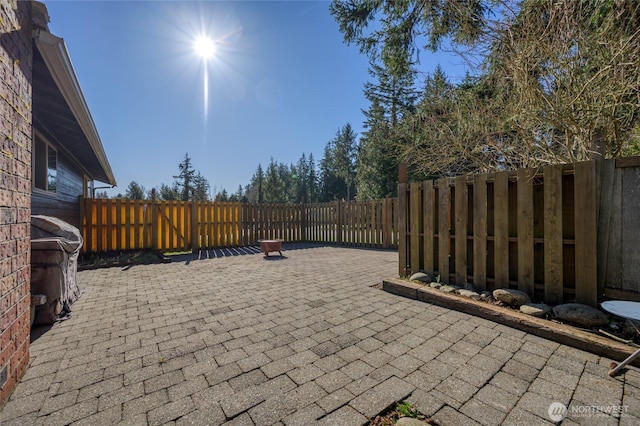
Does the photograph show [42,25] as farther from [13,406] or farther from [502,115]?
[502,115]

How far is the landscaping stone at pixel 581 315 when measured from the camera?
2.44 m

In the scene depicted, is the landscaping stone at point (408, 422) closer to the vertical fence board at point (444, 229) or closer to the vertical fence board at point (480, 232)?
the vertical fence board at point (480, 232)

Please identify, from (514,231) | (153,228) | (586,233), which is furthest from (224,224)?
(586,233)

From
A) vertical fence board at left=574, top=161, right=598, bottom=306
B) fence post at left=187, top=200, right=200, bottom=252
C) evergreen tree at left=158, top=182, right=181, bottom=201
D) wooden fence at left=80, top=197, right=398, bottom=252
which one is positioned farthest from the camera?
evergreen tree at left=158, top=182, right=181, bottom=201

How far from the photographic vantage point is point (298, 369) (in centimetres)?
195

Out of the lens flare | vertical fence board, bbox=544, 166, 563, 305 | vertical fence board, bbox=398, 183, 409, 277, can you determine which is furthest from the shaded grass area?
vertical fence board, bbox=544, 166, 563, 305

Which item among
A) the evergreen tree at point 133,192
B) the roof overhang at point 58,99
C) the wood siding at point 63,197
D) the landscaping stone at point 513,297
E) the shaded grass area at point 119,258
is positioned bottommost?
the shaded grass area at point 119,258

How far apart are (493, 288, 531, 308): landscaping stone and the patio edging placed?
162 mm

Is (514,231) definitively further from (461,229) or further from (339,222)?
(339,222)

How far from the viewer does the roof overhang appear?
9.05ft

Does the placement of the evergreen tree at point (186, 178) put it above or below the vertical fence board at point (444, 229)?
above

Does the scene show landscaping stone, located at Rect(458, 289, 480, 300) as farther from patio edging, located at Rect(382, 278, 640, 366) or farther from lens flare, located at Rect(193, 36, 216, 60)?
lens flare, located at Rect(193, 36, 216, 60)

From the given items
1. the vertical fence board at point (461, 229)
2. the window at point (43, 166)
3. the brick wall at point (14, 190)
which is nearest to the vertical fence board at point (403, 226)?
the vertical fence board at point (461, 229)

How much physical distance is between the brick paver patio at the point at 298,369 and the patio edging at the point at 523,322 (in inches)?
4.4
